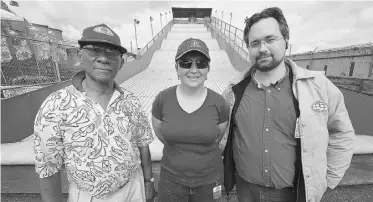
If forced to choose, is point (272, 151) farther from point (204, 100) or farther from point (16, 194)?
point (16, 194)

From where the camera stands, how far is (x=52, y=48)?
4086 millimetres

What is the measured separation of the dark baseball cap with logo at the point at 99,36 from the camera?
1.26 metres

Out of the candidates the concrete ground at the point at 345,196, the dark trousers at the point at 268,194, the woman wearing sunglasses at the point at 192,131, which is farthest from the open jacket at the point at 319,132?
the concrete ground at the point at 345,196

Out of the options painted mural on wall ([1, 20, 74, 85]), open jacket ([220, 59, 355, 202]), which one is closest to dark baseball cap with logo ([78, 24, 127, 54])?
open jacket ([220, 59, 355, 202])

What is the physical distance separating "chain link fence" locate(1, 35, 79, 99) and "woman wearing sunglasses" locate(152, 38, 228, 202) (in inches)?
135

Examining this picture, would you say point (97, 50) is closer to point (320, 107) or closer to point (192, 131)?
point (192, 131)

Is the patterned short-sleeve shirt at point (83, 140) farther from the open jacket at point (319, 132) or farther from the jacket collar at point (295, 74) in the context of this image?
the open jacket at point (319, 132)

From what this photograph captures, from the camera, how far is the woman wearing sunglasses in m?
1.62

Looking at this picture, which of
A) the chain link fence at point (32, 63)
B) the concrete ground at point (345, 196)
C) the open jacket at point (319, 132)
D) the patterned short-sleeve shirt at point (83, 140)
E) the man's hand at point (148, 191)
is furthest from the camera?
the chain link fence at point (32, 63)

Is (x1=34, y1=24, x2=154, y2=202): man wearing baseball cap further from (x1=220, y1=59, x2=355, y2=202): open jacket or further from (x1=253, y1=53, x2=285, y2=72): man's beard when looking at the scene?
(x1=220, y1=59, x2=355, y2=202): open jacket

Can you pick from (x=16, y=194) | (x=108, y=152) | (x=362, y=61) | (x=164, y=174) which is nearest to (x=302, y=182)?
(x=164, y=174)

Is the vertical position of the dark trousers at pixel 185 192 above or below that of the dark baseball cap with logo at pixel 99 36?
below

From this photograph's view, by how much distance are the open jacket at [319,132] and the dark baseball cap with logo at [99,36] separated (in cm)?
153

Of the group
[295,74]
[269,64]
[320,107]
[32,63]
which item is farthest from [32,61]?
[320,107]
